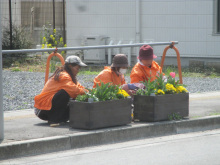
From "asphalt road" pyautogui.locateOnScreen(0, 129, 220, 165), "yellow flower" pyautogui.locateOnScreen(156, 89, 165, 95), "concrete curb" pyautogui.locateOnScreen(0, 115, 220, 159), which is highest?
"yellow flower" pyautogui.locateOnScreen(156, 89, 165, 95)

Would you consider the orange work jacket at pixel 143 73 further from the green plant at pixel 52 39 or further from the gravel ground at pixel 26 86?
the green plant at pixel 52 39

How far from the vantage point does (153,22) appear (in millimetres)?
17750

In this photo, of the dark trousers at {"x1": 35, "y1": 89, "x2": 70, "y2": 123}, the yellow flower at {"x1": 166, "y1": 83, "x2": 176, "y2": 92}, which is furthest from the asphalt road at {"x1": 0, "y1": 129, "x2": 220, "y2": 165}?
the dark trousers at {"x1": 35, "y1": 89, "x2": 70, "y2": 123}

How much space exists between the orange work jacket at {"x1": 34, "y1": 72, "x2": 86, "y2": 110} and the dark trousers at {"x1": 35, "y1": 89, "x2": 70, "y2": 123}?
6cm

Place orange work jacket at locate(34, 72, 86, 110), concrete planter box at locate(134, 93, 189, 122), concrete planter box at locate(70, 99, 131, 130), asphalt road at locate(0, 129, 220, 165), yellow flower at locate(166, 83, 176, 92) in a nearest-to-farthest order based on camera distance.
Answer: asphalt road at locate(0, 129, 220, 165), concrete planter box at locate(70, 99, 131, 130), orange work jacket at locate(34, 72, 86, 110), concrete planter box at locate(134, 93, 189, 122), yellow flower at locate(166, 83, 176, 92)

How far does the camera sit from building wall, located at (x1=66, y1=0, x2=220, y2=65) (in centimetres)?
1695

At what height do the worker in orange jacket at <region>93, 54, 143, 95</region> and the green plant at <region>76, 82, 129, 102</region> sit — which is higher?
the worker in orange jacket at <region>93, 54, 143, 95</region>

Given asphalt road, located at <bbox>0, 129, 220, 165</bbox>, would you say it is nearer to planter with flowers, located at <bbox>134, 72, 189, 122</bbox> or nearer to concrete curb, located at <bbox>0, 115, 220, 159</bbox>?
concrete curb, located at <bbox>0, 115, 220, 159</bbox>

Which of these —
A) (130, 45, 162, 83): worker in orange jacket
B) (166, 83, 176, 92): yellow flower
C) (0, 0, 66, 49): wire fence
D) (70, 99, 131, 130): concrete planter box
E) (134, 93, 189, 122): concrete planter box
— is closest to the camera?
(70, 99, 131, 130): concrete planter box

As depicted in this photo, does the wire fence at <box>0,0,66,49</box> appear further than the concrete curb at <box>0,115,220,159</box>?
Yes

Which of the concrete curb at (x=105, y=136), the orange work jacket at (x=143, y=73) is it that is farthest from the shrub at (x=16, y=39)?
the concrete curb at (x=105, y=136)

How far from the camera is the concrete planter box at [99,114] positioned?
7.45m

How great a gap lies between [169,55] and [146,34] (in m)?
1.15

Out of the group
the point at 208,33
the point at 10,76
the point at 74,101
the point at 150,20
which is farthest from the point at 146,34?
the point at 74,101
